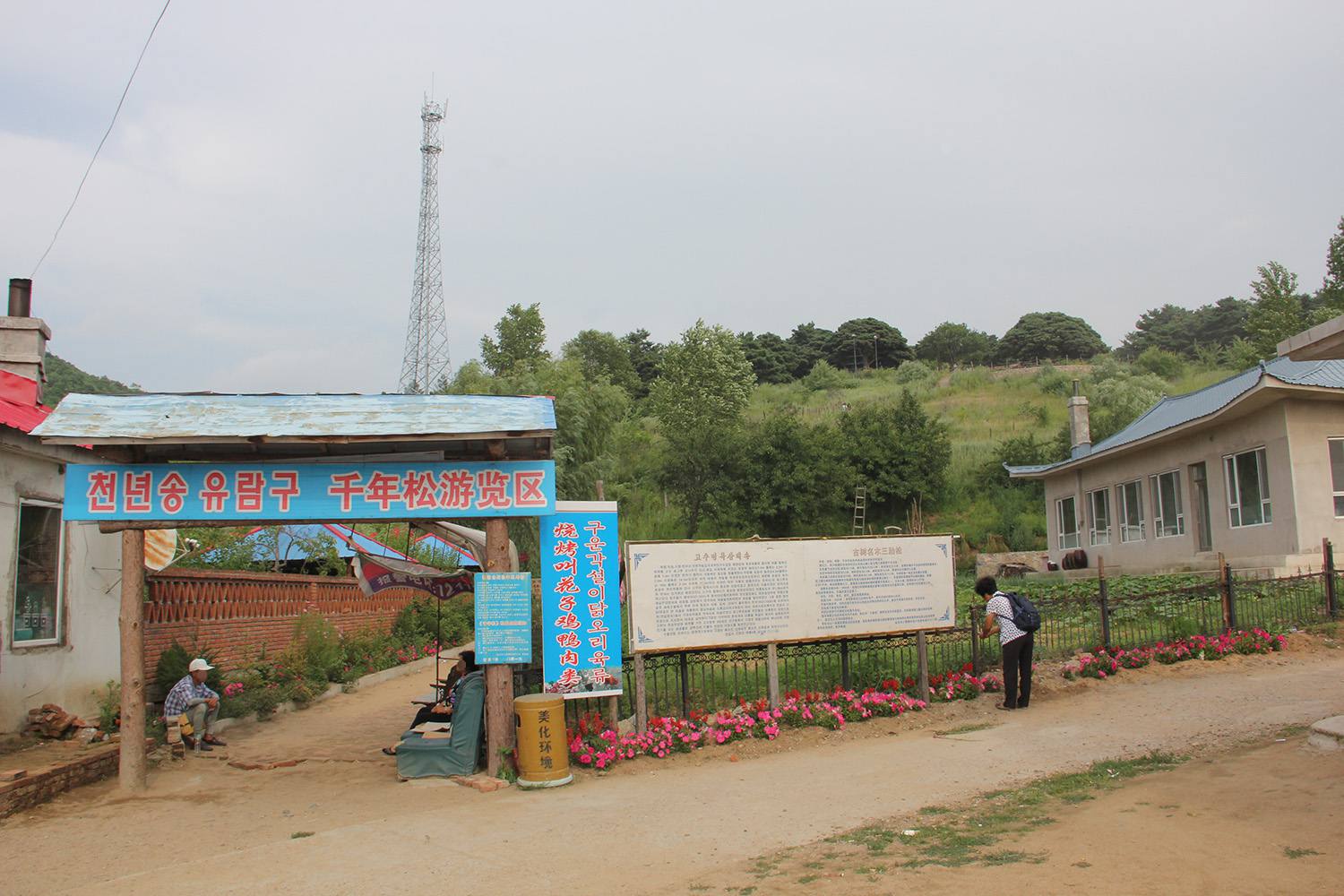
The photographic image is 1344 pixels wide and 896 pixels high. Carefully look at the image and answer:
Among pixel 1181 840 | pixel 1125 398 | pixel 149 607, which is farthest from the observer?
pixel 1125 398

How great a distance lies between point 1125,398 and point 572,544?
41516mm

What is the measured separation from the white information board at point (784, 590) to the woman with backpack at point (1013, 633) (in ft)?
2.52

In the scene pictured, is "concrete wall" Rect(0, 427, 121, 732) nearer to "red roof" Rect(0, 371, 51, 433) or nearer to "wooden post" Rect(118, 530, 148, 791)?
"red roof" Rect(0, 371, 51, 433)

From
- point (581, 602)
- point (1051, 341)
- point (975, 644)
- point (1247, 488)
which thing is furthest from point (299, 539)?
point (1051, 341)

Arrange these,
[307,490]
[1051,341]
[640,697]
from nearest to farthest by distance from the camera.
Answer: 1. [307,490]
2. [640,697]
3. [1051,341]

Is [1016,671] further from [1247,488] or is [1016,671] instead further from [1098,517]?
[1098,517]

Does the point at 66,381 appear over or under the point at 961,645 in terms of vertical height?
over

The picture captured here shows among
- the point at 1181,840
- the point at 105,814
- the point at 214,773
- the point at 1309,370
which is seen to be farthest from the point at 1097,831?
the point at 1309,370

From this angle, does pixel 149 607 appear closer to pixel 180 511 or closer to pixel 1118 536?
pixel 180 511

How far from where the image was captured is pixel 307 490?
1017 cm

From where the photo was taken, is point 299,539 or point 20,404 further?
point 299,539

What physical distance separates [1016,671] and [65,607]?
11741 millimetres

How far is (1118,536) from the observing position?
2633cm

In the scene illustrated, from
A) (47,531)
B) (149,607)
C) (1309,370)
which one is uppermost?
(1309,370)
